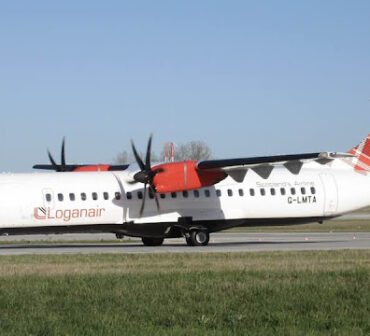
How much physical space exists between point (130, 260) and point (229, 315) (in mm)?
11101

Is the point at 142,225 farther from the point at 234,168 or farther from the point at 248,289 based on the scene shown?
the point at 248,289

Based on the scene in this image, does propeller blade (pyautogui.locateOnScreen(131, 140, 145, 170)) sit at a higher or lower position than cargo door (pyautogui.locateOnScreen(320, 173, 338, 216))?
higher

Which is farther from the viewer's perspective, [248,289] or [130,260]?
[130,260]

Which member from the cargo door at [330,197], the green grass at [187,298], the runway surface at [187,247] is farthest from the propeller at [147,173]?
the green grass at [187,298]

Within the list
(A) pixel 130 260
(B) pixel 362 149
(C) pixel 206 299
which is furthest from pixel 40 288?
(B) pixel 362 149

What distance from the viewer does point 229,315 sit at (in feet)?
41.1

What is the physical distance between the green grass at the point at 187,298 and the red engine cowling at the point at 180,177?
8.93 m

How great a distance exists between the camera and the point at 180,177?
3097 centimetres

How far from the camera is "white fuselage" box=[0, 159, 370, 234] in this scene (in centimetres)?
2986

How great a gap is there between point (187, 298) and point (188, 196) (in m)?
18.0

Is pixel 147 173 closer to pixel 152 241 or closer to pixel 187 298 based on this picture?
pixel 152 241

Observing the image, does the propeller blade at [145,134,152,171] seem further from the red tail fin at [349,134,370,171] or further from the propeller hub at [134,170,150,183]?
the red tail fin at [349,134,370,171]

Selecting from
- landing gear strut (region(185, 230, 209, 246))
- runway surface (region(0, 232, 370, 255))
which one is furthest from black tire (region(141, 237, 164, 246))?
landing gear strut (region(185, 230, 209, 246))

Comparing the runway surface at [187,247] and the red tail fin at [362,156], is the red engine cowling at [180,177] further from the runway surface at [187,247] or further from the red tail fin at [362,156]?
the red tail fin at [362,156]
